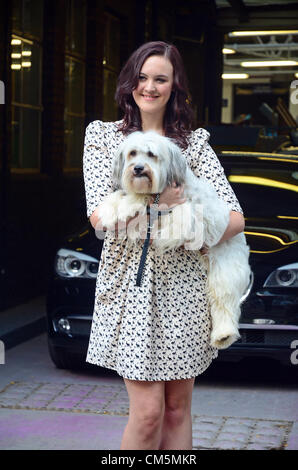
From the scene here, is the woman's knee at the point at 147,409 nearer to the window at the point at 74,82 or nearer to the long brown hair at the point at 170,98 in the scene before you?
the long brown hair at the point at 170,98

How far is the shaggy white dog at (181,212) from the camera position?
3145 millimetres

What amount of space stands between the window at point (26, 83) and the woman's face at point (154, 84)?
6.14 metres

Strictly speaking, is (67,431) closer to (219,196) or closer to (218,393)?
(218,393)

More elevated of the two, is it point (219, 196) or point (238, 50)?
point (238, 50)

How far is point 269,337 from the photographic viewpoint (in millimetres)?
6312

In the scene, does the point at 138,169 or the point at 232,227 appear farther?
the point at 232,227

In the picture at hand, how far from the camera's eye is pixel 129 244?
3330mm

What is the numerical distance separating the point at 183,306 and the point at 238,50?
2552 centimetres

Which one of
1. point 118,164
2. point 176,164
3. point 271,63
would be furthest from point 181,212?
point 271,63

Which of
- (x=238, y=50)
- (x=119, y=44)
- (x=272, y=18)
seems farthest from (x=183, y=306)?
(x=238, y=50)

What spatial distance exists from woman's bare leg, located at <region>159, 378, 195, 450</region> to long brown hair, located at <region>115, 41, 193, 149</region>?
955 mm

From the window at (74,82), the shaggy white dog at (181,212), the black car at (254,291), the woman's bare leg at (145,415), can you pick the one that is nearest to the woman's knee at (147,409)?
the woman's bare leg at (145,415)

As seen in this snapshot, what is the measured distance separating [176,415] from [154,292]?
0.51 metres

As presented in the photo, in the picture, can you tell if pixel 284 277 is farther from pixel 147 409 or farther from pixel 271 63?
pixel 271 63
